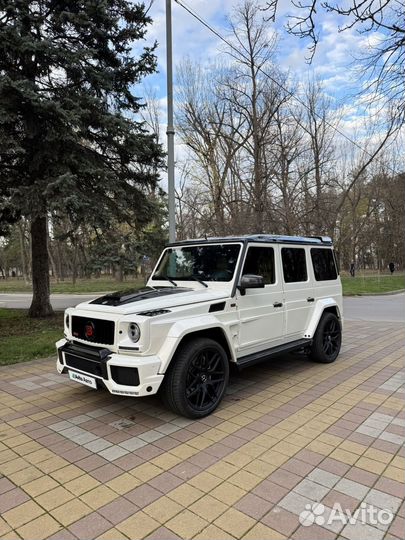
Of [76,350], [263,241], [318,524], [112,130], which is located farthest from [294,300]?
[112,130]

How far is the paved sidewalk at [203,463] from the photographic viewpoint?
2402 millimetres

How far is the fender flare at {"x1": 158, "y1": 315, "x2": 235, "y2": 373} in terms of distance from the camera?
12.0 feet

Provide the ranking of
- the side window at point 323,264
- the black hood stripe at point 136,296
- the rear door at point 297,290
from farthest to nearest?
the side window at point 323,264 < the rear door at point 297,290 < the black hood stripe at point 136,296

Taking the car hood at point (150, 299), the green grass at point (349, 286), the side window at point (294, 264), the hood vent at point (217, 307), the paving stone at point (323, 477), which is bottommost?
the paving stone at point (323, 477)

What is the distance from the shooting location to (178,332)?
3.76 meters

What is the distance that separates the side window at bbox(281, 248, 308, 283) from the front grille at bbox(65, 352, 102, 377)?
112 inches

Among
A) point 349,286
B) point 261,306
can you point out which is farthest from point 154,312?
point 349,286

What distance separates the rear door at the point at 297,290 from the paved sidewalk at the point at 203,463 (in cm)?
86

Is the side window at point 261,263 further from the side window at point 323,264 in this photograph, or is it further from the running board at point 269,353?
the side window at point 323,264

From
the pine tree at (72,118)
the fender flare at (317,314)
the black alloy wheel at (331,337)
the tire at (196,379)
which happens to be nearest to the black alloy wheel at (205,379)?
the tire at (196,379)

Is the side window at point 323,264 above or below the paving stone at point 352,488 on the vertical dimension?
above

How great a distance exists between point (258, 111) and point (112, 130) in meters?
14.0

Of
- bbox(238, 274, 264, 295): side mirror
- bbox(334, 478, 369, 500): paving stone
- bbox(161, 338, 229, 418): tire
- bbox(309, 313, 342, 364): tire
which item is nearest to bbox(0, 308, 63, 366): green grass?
bbox(161, 338, 229, 418): tire

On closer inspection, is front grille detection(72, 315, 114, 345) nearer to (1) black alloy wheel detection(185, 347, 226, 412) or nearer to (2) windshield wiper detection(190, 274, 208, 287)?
(1) black alloy wheel detection(185, 347, 226, 412)
